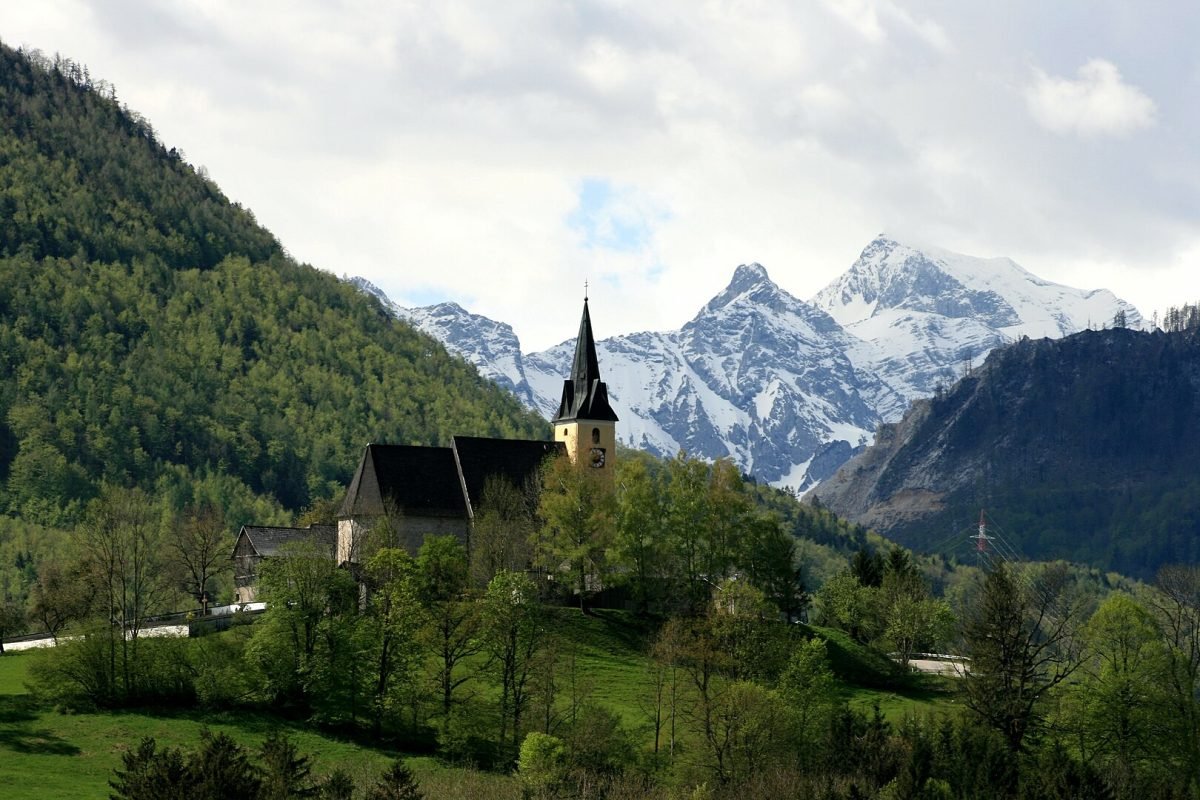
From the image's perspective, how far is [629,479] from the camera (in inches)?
4124

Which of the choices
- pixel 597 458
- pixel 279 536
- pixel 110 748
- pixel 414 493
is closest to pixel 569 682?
pixel 414 493

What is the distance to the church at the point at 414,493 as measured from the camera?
107750 mm

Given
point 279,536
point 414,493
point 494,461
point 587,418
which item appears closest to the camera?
point 414,493

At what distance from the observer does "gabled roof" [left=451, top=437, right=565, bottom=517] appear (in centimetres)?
10919

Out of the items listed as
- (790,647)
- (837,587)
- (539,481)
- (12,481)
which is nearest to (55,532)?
(12,481)

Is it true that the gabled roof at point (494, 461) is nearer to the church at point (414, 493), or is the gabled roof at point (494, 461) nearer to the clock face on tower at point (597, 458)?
the church at point (414, 493)

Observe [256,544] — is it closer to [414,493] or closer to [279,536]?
[279,536]

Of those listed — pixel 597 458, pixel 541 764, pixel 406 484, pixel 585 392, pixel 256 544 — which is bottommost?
pixel 541 764

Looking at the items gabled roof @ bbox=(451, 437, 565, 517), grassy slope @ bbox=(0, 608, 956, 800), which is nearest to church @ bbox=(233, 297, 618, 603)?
gabled roof @ bbox=(451, 437, 565, 517)

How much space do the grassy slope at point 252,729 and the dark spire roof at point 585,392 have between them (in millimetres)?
24732

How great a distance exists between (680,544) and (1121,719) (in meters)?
30.4

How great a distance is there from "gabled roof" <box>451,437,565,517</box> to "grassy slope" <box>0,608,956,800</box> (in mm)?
14252

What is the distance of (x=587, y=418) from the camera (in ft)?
393

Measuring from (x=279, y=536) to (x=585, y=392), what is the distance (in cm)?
2476
